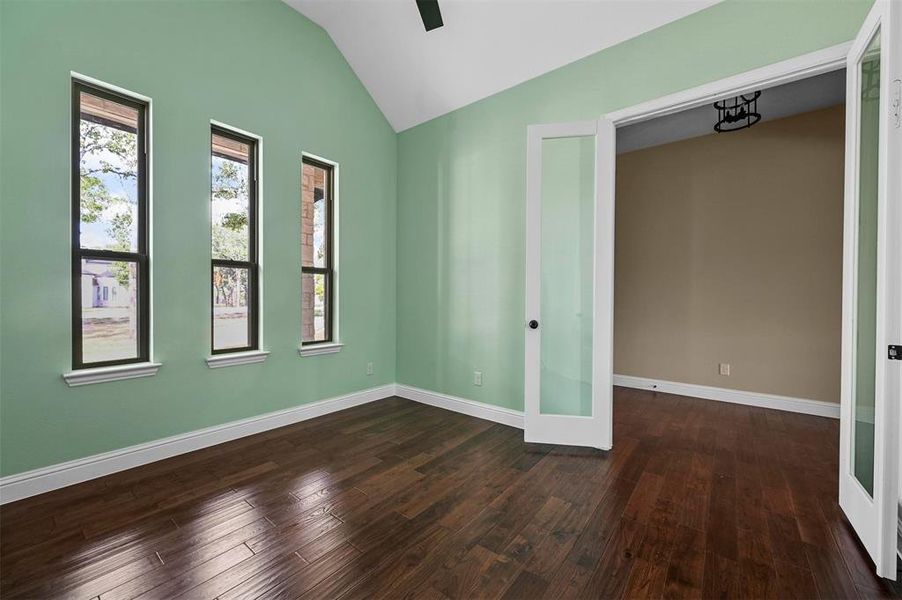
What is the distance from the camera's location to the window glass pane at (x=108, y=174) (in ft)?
8.14

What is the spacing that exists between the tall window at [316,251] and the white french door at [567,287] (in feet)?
6.43

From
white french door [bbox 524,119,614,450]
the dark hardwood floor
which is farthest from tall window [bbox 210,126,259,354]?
white french door [bbox 524,119,614,450]

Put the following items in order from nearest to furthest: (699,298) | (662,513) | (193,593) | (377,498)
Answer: (193,593) → (662,513) → (377,498) → (699,298)

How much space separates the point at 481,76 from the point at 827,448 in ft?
13.4

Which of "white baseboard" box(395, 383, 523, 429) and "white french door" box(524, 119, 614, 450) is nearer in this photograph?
"white french door" box(524, 119, 614, 450)

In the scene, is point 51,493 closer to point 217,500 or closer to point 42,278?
point 217,500

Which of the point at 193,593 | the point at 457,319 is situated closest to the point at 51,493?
the point at 193,593

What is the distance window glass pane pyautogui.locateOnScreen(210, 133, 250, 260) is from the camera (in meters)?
3.10

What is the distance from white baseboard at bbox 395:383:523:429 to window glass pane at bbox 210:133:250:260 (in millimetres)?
2126

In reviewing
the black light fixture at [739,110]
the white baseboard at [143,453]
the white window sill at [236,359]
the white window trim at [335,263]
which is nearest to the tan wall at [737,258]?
the black light fixture at [739,110]

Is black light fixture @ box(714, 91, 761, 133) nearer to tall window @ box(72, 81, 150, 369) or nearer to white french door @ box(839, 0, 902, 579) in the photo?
white french door @ box(839, 0, 902, 579)

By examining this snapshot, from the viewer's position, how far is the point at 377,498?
226 cm

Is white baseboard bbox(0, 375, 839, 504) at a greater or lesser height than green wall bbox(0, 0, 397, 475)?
lesser

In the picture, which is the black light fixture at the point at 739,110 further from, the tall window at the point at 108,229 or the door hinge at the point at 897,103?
the tall window at the point at 108,229
